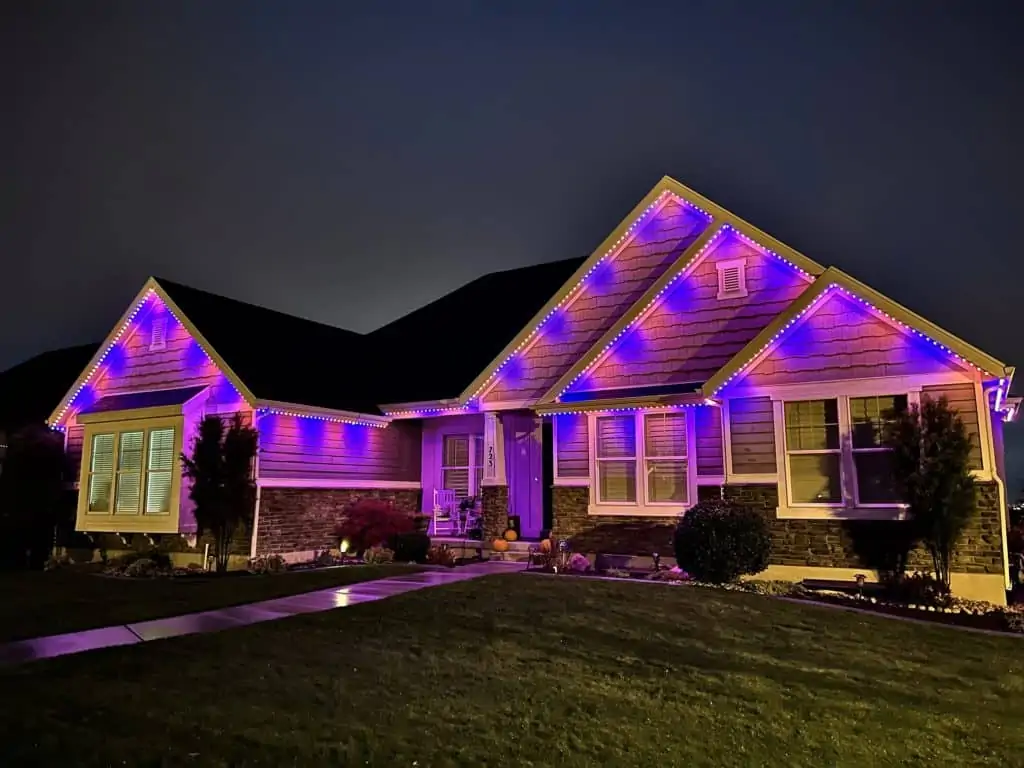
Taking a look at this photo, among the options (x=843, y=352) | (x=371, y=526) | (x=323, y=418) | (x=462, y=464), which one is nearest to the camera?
(x=843, y=352)

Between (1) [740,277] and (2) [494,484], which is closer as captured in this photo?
(1) [740,277]

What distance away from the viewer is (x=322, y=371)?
65.0ft

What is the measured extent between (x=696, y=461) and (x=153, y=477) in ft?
40.1

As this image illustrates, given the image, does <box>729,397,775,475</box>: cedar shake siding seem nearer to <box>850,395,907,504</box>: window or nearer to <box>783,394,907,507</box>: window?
<box>783,394,907,507</box>: window

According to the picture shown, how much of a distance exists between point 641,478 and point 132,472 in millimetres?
11921

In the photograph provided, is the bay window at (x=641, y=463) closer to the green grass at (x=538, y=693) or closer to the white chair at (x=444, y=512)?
the green grass at (x=538, y=693)

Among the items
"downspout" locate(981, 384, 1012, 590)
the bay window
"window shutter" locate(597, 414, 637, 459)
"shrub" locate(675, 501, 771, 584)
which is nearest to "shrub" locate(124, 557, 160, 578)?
the bay window

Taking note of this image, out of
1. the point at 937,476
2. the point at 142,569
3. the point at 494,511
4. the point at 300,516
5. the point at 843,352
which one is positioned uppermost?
the point at 843,352

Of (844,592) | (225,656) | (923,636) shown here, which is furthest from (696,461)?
(225,656)

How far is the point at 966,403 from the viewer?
11.7 m

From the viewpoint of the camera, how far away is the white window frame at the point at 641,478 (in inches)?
561

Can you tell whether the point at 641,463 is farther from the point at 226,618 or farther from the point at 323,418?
the point at 226,618

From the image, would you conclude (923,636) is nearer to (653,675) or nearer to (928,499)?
(928,499)

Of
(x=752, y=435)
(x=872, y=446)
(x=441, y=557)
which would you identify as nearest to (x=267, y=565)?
(x=441, y=557)
